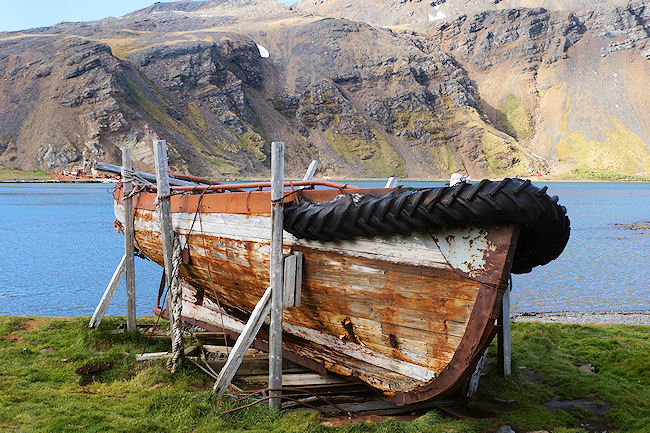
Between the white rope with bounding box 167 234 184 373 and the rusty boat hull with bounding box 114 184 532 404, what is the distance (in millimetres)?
340

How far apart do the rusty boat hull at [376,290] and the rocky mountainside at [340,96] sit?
9047cm

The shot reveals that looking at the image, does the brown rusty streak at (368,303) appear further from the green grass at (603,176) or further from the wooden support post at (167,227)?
the green grass at (603,176)

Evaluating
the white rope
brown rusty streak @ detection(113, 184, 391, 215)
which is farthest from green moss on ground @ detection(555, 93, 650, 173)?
the white rope

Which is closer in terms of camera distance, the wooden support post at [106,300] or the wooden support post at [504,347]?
the wooden support post at [504,347]

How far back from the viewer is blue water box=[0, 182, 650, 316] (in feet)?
60.6

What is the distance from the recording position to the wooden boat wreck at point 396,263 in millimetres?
4957

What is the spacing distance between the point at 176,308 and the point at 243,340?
2.13m

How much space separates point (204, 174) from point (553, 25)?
496ft

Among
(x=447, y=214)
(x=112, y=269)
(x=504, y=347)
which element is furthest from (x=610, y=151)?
(x=447, y=214)

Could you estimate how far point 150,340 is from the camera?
368 inches

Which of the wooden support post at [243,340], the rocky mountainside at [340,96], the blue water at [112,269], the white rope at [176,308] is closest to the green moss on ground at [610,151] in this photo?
the rocky mountainside at [340,96]

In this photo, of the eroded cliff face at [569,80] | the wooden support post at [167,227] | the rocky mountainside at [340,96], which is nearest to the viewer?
the wooden support post at [167,227]

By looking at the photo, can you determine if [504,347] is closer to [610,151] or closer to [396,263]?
[396,263]

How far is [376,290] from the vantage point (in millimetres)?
5898
